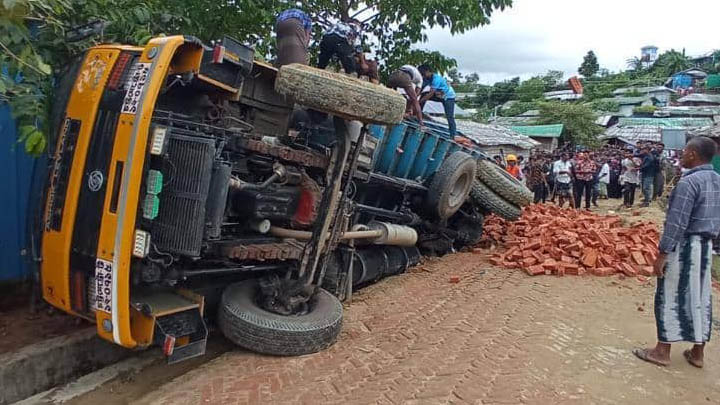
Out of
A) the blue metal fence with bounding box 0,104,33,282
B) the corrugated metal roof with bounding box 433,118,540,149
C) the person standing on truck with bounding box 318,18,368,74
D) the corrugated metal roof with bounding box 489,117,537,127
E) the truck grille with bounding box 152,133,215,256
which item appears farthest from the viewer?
the corrugated metal roof with bounding box 489,117,537,127

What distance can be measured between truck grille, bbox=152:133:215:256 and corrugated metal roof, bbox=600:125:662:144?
30.0 m

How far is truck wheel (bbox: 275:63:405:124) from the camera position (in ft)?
10.7

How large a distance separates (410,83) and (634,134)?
27567 millimetres

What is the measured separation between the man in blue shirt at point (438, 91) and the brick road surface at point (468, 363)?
334 centimetres

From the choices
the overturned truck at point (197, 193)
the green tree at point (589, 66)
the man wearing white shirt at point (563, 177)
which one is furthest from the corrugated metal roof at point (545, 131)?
the green tree at point (589, 66)

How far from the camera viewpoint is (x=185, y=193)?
3049 millimetres

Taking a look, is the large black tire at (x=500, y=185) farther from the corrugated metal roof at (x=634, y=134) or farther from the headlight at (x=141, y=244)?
the corrugated metal roof at (x=634, y=134)

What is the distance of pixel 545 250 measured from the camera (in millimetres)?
6887

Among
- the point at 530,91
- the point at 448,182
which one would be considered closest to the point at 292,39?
the point at 448,182

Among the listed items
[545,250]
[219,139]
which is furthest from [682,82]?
[219,139]

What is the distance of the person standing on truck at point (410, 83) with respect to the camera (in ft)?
22.1

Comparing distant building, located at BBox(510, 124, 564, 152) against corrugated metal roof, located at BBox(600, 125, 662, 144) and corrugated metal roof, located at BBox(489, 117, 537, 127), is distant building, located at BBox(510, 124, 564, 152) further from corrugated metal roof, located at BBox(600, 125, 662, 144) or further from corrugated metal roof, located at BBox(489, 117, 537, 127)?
corrugated metal roof, located at BBox(489, 117, 537, 127)

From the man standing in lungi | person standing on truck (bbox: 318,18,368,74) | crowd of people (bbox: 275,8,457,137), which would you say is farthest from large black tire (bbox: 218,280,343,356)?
person standing on truck (bbox: 318,18,368,74)

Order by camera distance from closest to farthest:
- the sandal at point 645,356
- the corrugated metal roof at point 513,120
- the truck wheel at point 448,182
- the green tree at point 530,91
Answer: the sandal at point 645,356 → the truck wheel at point 448,182 → the corrugated metal roof at point 513,120 → the green tree at point 530,91
